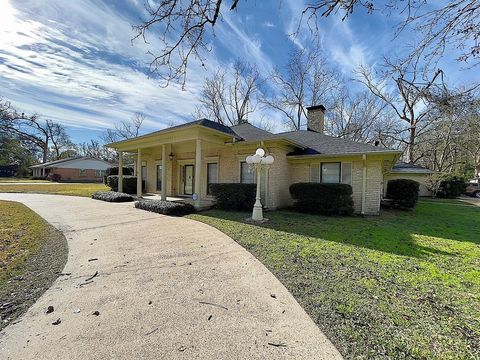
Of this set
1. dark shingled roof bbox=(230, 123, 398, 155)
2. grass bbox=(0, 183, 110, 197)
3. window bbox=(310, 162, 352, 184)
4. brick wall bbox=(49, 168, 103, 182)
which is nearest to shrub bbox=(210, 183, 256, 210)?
dark shingled roof bbox=(230, 123, 398, 155)

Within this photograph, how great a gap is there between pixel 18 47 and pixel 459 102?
9874 millimetres

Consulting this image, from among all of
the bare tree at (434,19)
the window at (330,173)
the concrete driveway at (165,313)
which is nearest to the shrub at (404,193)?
the window at (330,173)

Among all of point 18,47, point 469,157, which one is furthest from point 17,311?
point 469,157

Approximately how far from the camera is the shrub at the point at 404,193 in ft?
40.5

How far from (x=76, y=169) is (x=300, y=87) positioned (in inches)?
1601

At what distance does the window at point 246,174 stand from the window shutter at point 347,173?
4161mm

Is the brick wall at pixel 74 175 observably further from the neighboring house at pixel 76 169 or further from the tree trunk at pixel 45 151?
the tree trunk at pixel 45 151

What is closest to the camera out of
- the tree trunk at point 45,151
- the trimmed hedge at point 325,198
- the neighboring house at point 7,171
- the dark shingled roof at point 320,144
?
the trimmed hedge at point 325,198

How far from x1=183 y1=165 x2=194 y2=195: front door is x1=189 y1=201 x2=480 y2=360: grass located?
8.36m

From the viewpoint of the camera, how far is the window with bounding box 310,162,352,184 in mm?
10555

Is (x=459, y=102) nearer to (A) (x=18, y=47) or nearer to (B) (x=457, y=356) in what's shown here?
(B) (x=457, y=356)

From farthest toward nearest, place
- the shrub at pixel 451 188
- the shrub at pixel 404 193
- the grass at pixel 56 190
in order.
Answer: the shrub at pixel 451 188 < the grass at pixel 56 190 < the shrub at pixel 404 193

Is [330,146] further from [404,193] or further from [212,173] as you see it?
[212,173]

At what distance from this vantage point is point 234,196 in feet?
33.2
